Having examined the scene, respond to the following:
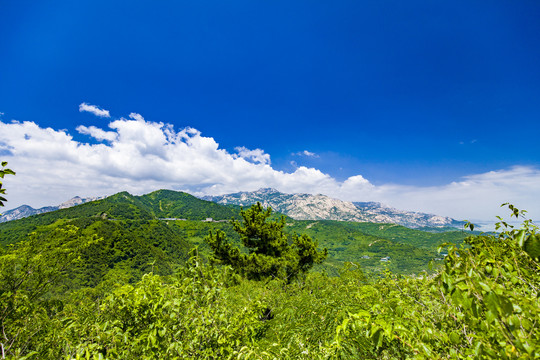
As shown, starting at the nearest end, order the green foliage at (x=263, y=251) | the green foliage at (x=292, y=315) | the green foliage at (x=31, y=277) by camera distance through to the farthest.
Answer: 1. the green foliage at (x=292, y=315)
2. the green foliage at (x=31, y=277)
3. the green foliage at (x=263, y=251)

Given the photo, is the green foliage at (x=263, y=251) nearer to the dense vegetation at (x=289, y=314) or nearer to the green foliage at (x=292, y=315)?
the green foliage at (x=292, y=315)

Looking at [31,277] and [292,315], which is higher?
[31,277]

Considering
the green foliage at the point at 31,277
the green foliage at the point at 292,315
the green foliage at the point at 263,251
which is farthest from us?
the green foliage at the point at 263,251

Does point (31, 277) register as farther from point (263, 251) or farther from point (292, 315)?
point (263, 251)

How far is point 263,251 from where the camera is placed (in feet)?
71.5

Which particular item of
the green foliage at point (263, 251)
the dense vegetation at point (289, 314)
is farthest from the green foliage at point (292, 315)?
the green foliage at point (263, 251)

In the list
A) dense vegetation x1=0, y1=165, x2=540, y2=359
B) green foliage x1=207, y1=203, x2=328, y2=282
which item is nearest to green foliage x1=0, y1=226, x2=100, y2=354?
dense vegetation x1=0, y1=165, x2=540, y2=359

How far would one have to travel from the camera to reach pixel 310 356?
3.78 metres

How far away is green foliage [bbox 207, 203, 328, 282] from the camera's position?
1939 centimetres

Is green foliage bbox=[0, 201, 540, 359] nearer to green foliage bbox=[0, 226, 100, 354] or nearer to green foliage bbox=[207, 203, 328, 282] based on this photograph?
green foliage bbox=[0, 226, 100, 354]

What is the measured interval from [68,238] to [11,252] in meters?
2.10

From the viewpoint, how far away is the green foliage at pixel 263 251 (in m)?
19.4

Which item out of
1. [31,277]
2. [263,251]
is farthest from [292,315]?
[263,251]

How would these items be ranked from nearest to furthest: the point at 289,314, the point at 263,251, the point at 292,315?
1. the point at 292,315
2. the point at 289,314
3. the point at 263,251
